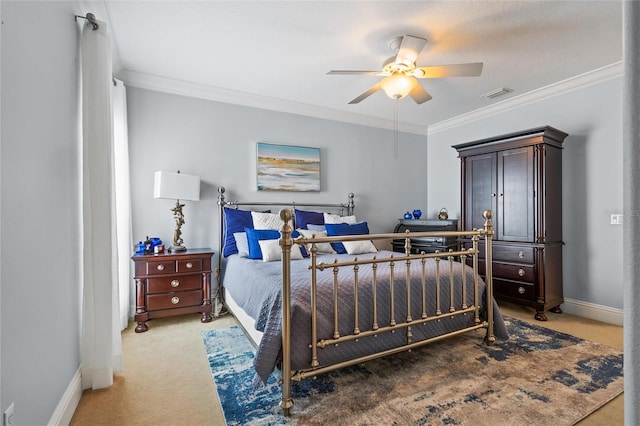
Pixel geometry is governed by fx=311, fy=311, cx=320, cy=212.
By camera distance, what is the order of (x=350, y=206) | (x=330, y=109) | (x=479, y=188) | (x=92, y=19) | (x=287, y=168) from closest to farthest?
1. (x=92, y=19)
2. (x=479, y=188)
3. (x=287, y=168)
4. (x=330, y=109)
5. (x=350, y=206)

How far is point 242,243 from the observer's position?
3.34 meters

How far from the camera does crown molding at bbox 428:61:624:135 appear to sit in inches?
129

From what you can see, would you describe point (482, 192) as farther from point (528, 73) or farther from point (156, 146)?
point (156, 146)

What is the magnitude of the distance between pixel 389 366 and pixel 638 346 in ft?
6.64

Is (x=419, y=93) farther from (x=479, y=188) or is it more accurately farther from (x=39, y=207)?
(x=39, y=207)

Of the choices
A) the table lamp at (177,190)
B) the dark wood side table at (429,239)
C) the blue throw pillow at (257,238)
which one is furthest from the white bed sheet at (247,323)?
the dark wood side table at (429,239)

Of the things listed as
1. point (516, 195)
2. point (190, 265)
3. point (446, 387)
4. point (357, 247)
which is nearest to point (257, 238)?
point (190, 265)

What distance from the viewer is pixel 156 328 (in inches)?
121

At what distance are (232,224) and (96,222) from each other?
1655 mm

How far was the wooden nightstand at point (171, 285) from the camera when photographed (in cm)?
299

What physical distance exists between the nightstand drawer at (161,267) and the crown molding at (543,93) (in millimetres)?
4473

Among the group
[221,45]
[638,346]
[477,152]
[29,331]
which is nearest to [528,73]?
[477,152]

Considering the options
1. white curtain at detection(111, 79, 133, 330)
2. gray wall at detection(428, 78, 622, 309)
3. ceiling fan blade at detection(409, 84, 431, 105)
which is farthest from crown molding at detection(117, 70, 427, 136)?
gray wall at detection(428, 78, 622, 309)

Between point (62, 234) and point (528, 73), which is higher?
point (528, 73)
